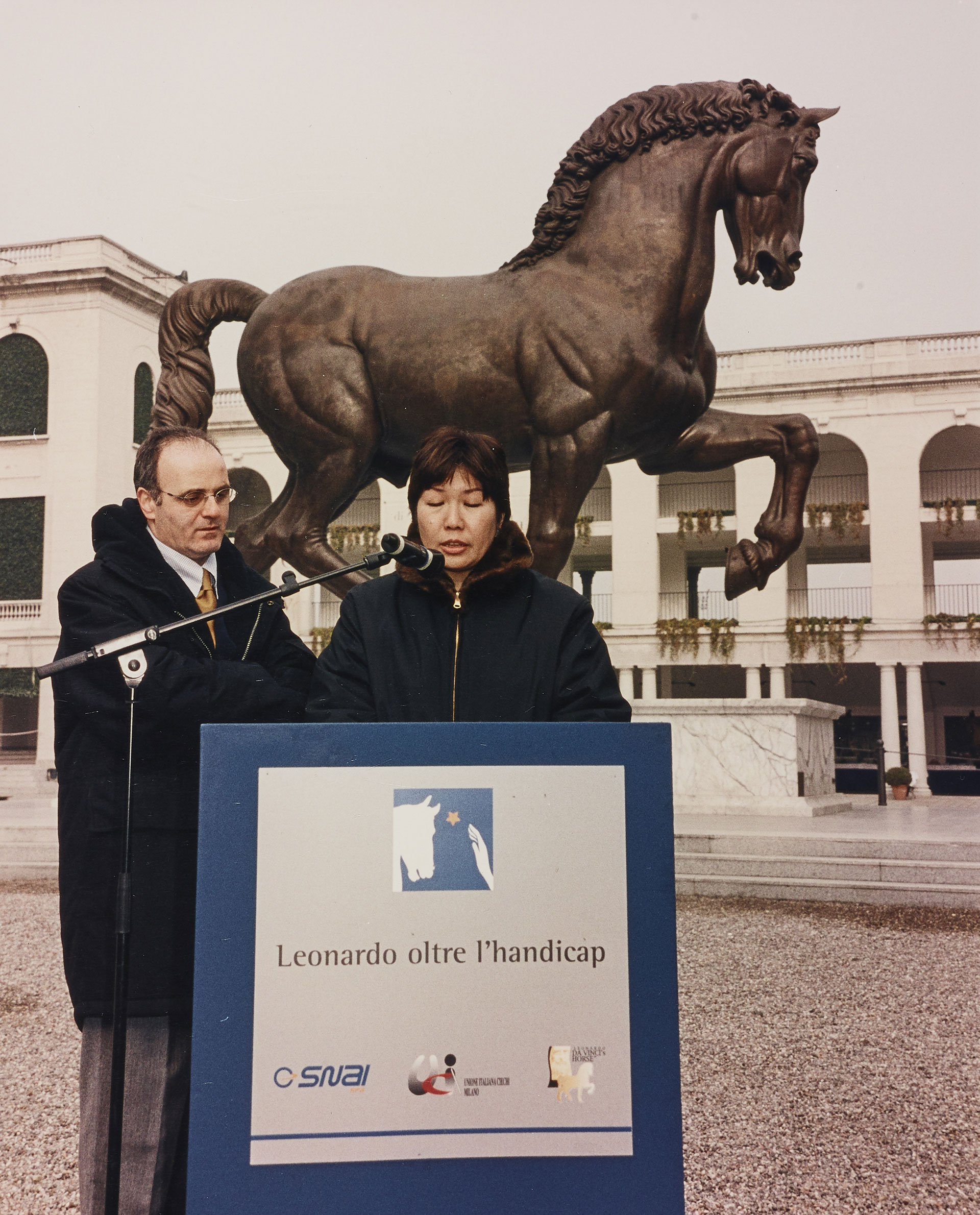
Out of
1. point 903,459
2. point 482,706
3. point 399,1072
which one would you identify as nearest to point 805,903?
point 482,706

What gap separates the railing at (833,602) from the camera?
18031mm

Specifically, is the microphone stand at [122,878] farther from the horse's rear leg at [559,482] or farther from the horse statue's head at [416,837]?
the horse's rear leg at [559,482]

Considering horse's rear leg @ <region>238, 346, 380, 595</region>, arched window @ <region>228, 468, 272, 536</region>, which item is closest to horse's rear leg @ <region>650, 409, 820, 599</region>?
horse's rear leg @ <region>238, 346, 380, 595</region>

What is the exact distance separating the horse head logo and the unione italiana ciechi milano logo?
0.72 ft

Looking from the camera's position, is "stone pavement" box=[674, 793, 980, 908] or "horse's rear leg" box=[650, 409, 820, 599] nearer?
"horse's rear leg" box=[650, 409, 820, 599]

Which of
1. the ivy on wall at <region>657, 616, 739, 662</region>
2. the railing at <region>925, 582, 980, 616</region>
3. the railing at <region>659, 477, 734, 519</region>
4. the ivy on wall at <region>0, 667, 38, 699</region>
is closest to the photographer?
the ivy on wall at <region>657, 616, 739, 662</region>

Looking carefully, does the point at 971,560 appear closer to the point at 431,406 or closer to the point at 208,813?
the point at 431,406

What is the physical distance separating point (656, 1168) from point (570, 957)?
11.2 inches

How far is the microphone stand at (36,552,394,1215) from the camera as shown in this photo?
169 cm

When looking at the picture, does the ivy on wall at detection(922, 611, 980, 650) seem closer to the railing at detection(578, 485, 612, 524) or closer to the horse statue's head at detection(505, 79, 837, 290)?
the railing at detection(578, 485, 612, 524)

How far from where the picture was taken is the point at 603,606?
17.5 metres

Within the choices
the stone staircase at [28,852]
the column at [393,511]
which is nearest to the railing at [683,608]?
the column at [393,511]

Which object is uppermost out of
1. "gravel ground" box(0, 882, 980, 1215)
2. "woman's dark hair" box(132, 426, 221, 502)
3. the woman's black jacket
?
"woman's dark hair" box(132, 426, 221, 502)

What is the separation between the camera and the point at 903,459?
15.7m
